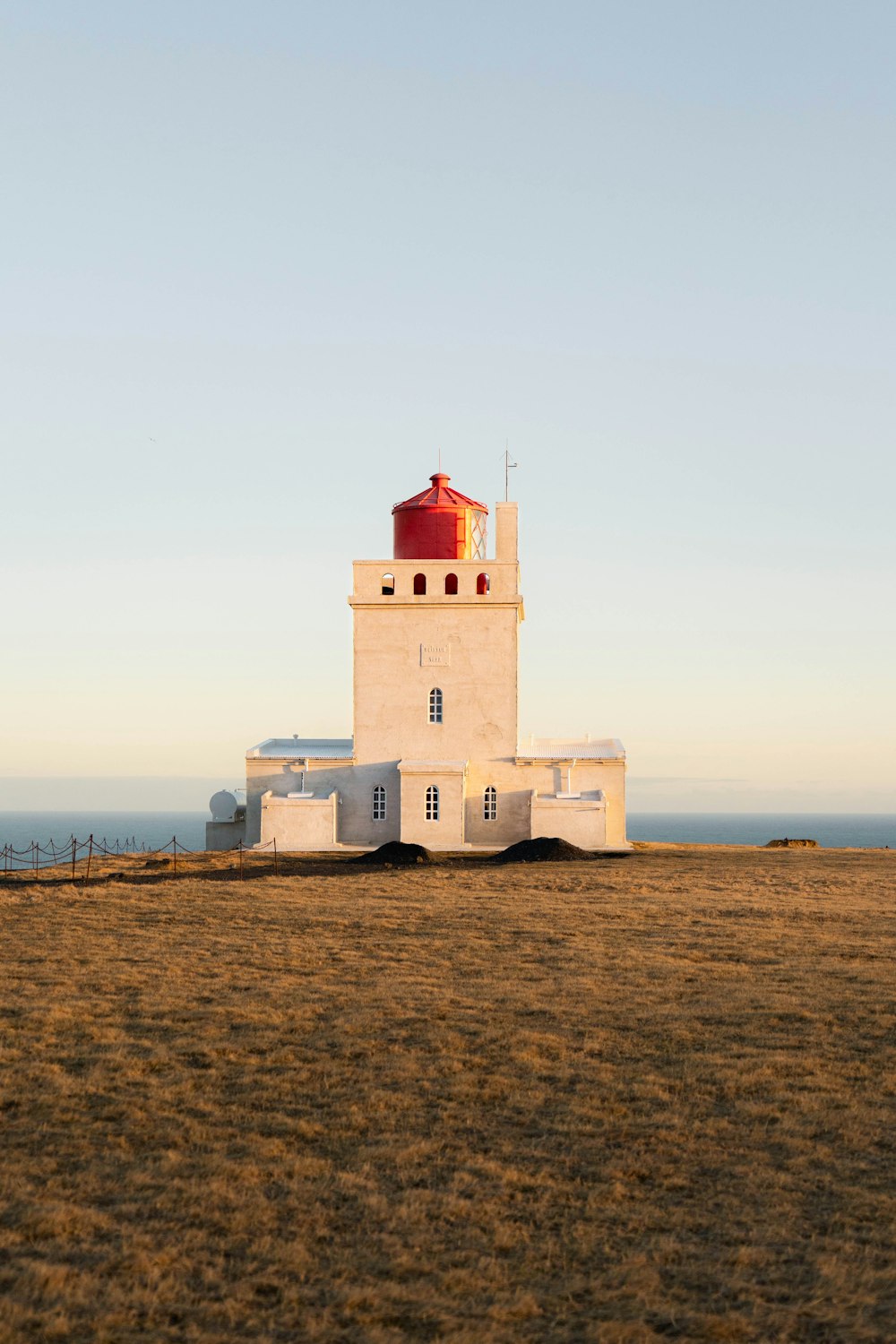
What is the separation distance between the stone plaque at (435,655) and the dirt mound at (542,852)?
752 centimetres

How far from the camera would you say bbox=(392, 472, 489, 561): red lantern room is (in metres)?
43.9

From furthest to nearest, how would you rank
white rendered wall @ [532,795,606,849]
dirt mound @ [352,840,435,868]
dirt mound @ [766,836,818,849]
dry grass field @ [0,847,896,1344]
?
dirt mound @ [766,836,818,849], white rendered wall @ [532,795,606,849], dirt mound @ [352,840,435,868], dry grass field @ [0,847,896,1344]

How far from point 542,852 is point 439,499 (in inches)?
569

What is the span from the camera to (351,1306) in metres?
7.02

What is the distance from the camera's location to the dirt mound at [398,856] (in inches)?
1411

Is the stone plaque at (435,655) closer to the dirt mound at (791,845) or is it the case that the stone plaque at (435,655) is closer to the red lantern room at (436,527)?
the red lantern room at (436,527)

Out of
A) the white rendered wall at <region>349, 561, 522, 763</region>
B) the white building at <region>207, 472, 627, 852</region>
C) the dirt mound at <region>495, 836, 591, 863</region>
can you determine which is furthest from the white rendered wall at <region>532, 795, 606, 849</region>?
the white rendered wall at <region>349, 561, 522, 763</region>

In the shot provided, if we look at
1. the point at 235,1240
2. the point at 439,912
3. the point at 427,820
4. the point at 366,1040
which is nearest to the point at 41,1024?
the point at 366,1040

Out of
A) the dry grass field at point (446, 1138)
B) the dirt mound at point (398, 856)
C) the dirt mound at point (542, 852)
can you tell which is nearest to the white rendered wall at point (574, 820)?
the dirt mound at point (542, 852)

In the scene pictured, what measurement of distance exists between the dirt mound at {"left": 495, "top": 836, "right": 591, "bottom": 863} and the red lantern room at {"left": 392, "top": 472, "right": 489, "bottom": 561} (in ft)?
37.7

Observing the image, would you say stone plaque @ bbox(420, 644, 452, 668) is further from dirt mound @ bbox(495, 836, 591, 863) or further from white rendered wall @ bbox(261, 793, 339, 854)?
dirt mound @ bbox(495, 836, 591, 863)

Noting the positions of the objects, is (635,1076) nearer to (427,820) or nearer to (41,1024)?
(41,1024)

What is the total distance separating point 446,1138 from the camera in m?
10.2

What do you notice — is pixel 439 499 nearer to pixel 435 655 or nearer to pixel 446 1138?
pixel 435 655
